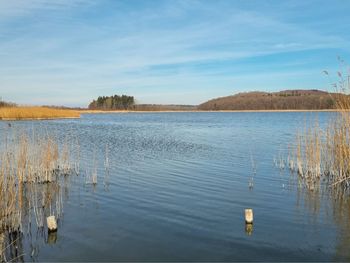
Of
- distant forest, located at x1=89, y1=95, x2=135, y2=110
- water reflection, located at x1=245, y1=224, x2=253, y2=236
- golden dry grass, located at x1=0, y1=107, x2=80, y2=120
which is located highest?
distant forest, located at x1=89, y1=95, x2=135, y2=110

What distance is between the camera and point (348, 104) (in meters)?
9.88

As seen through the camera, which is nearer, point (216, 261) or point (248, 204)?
point (216, 261)

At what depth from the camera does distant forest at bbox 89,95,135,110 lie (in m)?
129

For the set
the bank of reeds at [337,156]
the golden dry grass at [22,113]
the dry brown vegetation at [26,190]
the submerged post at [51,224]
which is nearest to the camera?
the dry brown vegetation at [26,190]

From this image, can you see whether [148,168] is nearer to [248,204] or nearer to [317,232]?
[248,204]

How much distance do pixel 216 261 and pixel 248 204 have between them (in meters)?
3.62

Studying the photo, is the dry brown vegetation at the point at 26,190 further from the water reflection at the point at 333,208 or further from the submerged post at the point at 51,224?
the water reflection at the point at 333,208

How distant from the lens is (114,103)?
130m

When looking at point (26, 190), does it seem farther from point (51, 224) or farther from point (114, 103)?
point (114, 103)

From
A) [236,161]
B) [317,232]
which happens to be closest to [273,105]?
[236,161]

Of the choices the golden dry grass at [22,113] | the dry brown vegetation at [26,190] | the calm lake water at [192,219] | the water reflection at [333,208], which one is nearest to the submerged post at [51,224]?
the calm lake water at [192,219]

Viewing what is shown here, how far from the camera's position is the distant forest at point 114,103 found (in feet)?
423

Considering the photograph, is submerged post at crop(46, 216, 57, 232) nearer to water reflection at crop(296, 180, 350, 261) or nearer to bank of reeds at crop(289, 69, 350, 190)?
water reflection at crop(296, 180, 350, 261)

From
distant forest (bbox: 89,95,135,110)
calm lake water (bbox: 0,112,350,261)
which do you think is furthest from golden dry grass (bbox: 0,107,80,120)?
distant forest (bbox: 89,95,135,110)
